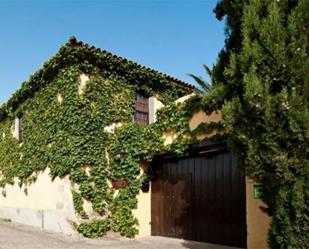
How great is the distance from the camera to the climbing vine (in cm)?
1119

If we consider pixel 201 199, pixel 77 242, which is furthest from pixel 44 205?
pixel 201 199

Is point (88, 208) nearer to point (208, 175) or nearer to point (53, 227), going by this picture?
point (53, 227)

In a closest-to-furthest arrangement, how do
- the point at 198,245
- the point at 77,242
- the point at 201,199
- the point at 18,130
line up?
the point at 198,245, the point at 77,242, the point at 201,199, the point at 18,130

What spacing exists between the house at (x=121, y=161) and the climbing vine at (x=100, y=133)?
0.03 meters

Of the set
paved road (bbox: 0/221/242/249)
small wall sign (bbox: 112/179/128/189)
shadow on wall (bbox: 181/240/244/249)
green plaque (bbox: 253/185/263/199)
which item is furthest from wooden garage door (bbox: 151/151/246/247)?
green plaque (bbox: 253/185/263/199)

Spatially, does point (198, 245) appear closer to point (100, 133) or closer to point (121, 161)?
point (121, 161)

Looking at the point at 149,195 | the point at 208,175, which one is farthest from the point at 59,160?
the point at 208,175

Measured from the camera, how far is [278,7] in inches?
231

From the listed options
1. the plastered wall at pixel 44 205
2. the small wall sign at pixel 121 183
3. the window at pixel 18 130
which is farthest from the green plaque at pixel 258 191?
the window at pixel 18 130

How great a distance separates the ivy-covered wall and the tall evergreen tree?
212 inches

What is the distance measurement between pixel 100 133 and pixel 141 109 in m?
2.08

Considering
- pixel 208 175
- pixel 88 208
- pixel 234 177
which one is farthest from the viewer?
pixel 88 208

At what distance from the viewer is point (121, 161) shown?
1165 centimetres

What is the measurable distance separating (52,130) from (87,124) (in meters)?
1.76
